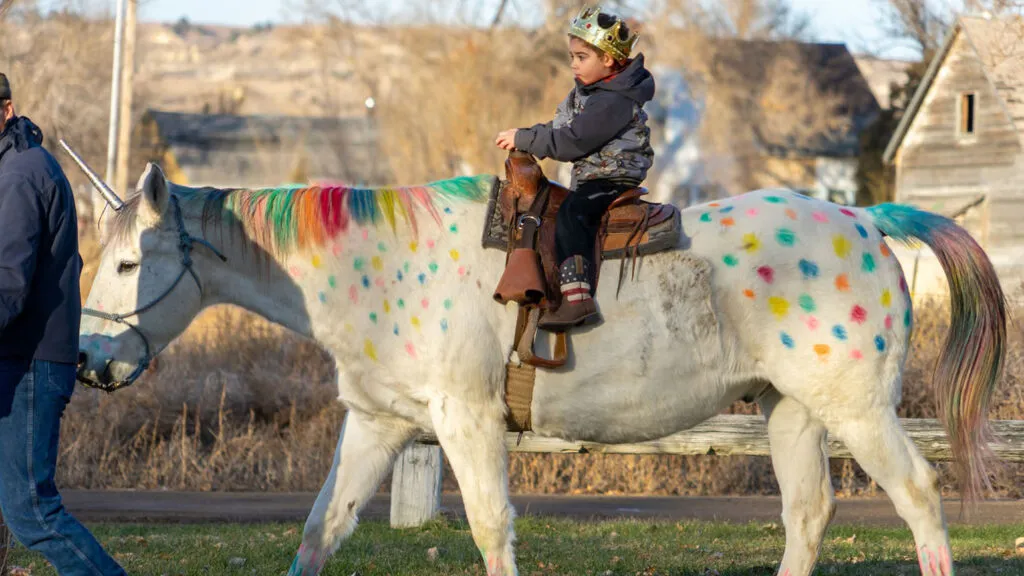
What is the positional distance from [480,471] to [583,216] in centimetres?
121

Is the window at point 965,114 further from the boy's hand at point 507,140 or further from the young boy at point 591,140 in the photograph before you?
the boy's hand at point 507,140

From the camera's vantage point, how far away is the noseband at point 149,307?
18.9ft

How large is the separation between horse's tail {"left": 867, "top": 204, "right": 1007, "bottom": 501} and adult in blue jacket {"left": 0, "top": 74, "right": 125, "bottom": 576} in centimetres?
381

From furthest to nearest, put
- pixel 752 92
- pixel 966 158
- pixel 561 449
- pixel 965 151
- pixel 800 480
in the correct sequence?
pixel 752 92
pixel 965 151
pixel 966 158
pixel 561 449
pixel 800 480

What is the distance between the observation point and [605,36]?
5797 millimetres

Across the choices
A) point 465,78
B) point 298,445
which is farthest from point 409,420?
point 465,78

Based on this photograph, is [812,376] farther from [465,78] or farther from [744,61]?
[744,61]

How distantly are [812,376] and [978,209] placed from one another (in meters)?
27.4

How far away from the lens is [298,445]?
12320 mm

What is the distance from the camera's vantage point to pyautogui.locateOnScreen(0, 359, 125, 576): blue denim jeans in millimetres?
4988

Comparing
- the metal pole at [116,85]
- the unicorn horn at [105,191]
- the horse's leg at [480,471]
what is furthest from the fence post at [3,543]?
the metal pole at [116,85]

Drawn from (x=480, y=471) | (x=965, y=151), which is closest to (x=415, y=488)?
(x=480, y=471)

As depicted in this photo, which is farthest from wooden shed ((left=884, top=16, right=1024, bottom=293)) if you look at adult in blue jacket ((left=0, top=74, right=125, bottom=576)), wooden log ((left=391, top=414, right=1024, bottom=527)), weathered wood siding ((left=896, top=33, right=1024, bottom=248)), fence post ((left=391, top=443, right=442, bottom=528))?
adult in blue jacket ((left=0, top=74, right=125, bottom=576))

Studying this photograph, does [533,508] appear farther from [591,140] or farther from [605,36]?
[605,36]
